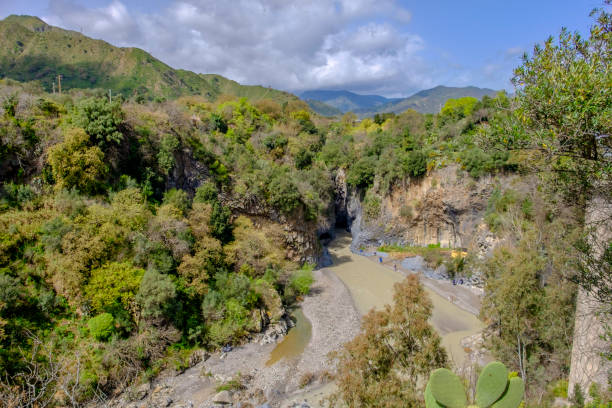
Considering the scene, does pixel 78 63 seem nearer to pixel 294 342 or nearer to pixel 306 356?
pixel 294 342

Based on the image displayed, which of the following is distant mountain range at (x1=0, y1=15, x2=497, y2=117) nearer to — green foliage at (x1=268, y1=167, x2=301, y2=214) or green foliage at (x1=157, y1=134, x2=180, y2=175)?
green foliage at (x1=268, y1=167, x2=301, y2=214)

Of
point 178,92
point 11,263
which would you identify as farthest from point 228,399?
point 178,92

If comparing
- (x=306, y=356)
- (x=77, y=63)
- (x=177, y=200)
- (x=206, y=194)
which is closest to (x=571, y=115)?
(x=306, y=356)

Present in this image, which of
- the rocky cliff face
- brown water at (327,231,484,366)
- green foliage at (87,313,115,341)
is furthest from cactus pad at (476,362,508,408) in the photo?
the rocky cliff face

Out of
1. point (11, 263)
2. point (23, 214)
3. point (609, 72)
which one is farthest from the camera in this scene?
point (23, 214)

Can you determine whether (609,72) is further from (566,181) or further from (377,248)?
(377,248)

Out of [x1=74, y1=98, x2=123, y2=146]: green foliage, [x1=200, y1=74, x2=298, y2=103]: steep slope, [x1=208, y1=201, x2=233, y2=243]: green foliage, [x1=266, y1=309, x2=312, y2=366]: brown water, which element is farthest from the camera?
[x1=200, y1=74, x2=298, y2=103]: steep slope

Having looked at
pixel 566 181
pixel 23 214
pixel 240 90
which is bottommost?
pixel 23 214

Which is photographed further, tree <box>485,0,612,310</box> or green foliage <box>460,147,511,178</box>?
green foliage <box>460,147,511,178</box>
